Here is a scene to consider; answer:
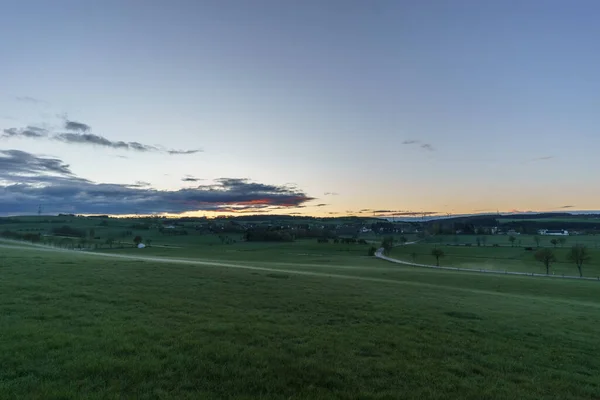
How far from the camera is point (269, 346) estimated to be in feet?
40.0

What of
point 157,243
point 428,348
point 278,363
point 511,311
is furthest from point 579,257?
point 157,243

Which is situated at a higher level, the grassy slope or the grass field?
the grass field

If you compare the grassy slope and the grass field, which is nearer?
the grass field

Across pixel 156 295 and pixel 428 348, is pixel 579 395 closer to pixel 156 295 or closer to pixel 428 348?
pixel 428 348

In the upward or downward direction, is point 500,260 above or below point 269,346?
below

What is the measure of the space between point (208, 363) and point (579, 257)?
367ft

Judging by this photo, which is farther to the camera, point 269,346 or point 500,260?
point 500,260

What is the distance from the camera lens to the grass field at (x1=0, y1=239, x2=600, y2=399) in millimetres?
9227

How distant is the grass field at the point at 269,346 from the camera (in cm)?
923

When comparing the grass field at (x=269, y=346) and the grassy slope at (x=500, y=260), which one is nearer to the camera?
the grass field at (x=269, y=346)

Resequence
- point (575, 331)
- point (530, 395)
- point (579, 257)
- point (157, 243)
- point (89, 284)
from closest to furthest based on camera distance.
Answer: point (530, 395), point (575, 331), point (89, 284), point (579, 257), point (157, 243)

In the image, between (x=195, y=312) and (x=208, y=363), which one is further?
(x=195, y=312)

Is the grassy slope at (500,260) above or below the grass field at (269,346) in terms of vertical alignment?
below

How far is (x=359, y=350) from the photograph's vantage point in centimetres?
1255
